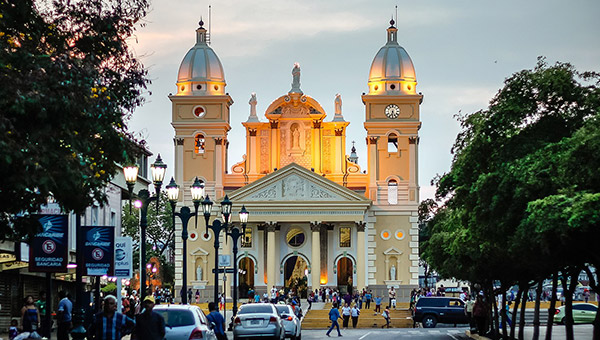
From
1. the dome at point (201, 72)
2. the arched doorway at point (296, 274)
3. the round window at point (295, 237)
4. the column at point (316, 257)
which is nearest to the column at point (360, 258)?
the column at point (316, 257)

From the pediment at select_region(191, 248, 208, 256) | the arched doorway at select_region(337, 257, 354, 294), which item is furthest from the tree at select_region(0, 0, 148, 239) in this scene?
the arched doorway at select_region(337, 257, 354, 294)

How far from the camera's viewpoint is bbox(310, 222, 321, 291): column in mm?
92000

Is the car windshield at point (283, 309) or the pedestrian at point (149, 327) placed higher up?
the pedestrian at point (149, 327)

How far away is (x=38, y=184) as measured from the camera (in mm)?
15055

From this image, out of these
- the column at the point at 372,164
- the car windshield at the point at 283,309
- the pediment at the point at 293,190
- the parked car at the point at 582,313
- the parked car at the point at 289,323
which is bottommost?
the parked car at the point at 582,313

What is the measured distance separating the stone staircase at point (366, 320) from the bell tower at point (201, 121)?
23972 millimetres

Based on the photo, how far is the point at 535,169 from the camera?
25406 millimetres

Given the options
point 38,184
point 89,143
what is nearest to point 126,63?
point 89,143

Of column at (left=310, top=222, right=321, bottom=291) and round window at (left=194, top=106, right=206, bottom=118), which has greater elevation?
round window at (left=194, top=106, right=206, bottom=118)

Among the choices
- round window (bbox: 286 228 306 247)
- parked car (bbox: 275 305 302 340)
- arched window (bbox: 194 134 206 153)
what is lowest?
parked car (bbox: 275 305 302 340)

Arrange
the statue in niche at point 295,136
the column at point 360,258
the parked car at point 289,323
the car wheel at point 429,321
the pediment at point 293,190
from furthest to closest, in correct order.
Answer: the statue in niche at point 295,136 < the column at point 360,258 < the pediment at point 293,190 < the car wheel at point 429,321 < the parked car at point 289,323

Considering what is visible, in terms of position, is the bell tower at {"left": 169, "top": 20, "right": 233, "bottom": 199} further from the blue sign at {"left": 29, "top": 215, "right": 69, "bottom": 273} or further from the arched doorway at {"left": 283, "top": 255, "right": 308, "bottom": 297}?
→ the blue sign at {"left": 29, "top": 215, "right": 69, "bottom": 273}

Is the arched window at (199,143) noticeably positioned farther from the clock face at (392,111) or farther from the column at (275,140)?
the clock face at (392,111)

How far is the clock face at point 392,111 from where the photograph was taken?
96.4 m
